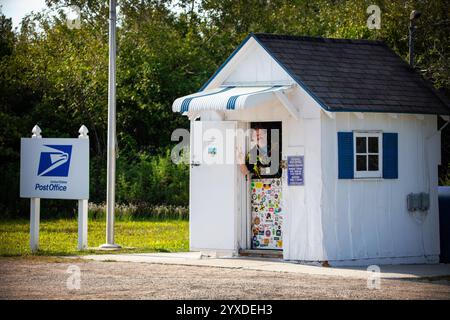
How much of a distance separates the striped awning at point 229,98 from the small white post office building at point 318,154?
0.02 m

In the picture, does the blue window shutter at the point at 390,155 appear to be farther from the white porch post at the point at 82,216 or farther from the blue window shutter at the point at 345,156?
the white porch post at the point at 82,216

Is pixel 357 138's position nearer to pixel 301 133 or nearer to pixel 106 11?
pixel 301 133

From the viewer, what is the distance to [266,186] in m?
18.2

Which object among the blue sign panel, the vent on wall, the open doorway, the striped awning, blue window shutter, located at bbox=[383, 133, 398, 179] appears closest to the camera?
the striped awning

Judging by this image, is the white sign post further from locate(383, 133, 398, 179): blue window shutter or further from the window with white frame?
locate(383, 133, 398, 179): blue window shutter

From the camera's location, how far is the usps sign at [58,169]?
1869 centimetres

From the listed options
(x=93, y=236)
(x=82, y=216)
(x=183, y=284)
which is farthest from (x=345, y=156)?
(x=93, y=236)

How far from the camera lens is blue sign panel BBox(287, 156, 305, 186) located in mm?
17094

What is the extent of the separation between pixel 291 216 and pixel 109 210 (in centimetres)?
407

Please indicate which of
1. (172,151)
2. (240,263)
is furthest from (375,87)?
(172,151)

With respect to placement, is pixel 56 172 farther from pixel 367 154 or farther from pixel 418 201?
pixel 418 201

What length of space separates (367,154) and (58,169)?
218 inches

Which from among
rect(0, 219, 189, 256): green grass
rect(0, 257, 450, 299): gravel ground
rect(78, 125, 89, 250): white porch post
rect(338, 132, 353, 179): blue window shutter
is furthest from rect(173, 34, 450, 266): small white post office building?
rect(0, 219, 189, 256): green grass

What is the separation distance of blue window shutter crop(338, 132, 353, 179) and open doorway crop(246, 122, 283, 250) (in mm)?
1352
